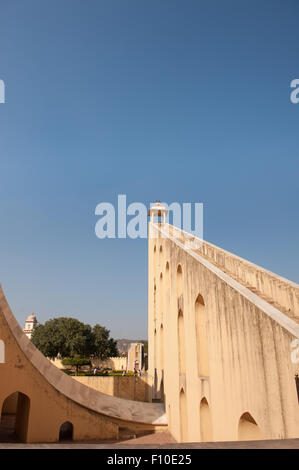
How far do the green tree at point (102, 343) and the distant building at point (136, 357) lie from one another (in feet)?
6.84

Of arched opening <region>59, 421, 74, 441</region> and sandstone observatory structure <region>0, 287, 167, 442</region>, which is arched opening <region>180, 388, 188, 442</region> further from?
arched opening <region>59, 421, 74, 441</region>

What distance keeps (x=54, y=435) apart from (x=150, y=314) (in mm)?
9151

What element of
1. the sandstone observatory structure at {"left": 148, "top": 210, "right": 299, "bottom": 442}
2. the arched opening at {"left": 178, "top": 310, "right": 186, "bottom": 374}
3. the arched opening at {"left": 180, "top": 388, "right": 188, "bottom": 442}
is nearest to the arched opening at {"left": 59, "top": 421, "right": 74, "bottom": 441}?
the sandstone observatory structure at {"left": 148, "top": 210, "right": 299, "bottom": 442}

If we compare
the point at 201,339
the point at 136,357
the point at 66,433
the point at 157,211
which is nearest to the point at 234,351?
the point at 201,339

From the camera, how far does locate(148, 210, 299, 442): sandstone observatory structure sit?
10.7 feet

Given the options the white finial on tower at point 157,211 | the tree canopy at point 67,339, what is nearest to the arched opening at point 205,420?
the white finial on tower at point 157,211

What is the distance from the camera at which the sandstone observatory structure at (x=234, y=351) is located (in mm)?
3258

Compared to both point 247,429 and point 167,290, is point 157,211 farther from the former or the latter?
point 247,429

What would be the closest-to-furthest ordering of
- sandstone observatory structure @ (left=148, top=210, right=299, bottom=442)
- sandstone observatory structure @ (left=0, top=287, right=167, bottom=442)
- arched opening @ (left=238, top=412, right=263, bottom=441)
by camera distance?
sandstone observatory structure @ (left=148, top=210, right=299, bottom=442) → arched opening @ (left=238, top=412, right=263, bottom=441) → sandstone observatory structure @ (left=0, top=287, right=167, bottom=442)

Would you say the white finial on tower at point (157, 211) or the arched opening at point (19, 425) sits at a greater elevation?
Result: the white finial on tower at point (157, 211)

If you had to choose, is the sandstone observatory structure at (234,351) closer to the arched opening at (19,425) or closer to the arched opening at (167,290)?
the arched opening at (167,290)

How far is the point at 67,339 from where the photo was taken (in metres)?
27.5

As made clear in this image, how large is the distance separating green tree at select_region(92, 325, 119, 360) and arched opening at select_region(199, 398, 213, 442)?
25.1 m
